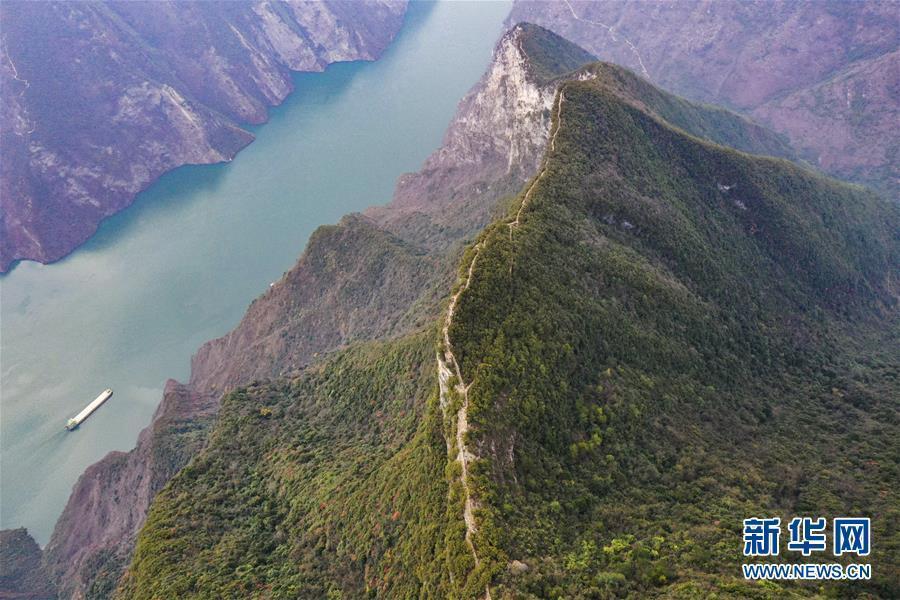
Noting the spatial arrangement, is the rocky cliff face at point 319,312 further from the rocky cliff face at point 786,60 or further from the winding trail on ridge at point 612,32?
the winding trail on ridge at point 612,32

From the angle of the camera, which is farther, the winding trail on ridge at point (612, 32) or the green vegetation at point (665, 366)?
the winding trail on ridge at point (612, 32)

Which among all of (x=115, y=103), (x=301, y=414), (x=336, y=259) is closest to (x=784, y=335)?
(x=301, y=414)

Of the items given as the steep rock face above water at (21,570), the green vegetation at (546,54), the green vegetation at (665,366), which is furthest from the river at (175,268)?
the green vegetation at (665,366)

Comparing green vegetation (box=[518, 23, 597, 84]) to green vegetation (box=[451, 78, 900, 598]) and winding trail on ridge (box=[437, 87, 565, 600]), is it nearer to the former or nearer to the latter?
green vegetation (box=[451, 78, 900, 598])

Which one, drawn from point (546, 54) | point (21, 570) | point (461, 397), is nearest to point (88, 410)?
point (21, 570)

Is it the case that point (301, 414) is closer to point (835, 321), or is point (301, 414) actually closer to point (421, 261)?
point (421, 261)
